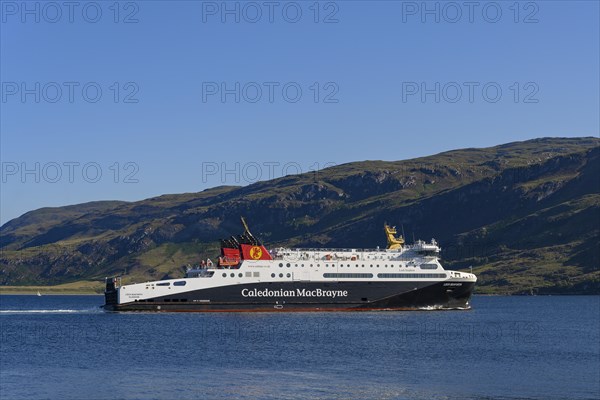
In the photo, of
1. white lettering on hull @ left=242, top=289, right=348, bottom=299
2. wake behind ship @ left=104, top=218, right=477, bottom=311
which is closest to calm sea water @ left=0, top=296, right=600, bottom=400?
wake behind ship @ left=104, top=218, right=477, bottom=311

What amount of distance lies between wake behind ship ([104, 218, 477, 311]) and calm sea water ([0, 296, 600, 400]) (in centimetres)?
404

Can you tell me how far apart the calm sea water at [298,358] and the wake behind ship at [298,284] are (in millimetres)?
4042

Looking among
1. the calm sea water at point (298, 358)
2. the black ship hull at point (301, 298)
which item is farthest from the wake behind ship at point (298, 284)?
the calm sea water at point (298, 358)

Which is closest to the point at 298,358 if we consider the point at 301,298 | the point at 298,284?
the point at 301,298

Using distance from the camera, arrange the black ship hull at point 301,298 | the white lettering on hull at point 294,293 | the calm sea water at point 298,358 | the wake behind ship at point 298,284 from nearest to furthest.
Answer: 1. the calm sea water at point 298,358
2. the black ship hull at point 301,298
3. the wake behind ship at point 298,284
4. the white lettering on hull at point 294,293

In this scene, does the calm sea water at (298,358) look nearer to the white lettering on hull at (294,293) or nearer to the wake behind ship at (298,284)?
the wake behind ship at (298,284)

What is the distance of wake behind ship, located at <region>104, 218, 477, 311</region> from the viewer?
97.6 metres

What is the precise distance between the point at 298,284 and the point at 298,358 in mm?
40111

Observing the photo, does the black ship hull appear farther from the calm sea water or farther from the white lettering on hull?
the calm sea water

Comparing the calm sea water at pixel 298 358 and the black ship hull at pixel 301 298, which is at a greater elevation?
the black ship hull at pixel 301 298

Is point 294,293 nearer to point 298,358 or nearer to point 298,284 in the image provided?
point 298,284

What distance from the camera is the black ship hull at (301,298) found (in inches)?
3834

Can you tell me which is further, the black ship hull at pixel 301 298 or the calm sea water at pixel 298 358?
the black ship hull at pixel 301 298

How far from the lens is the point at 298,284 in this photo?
99.1 meters
